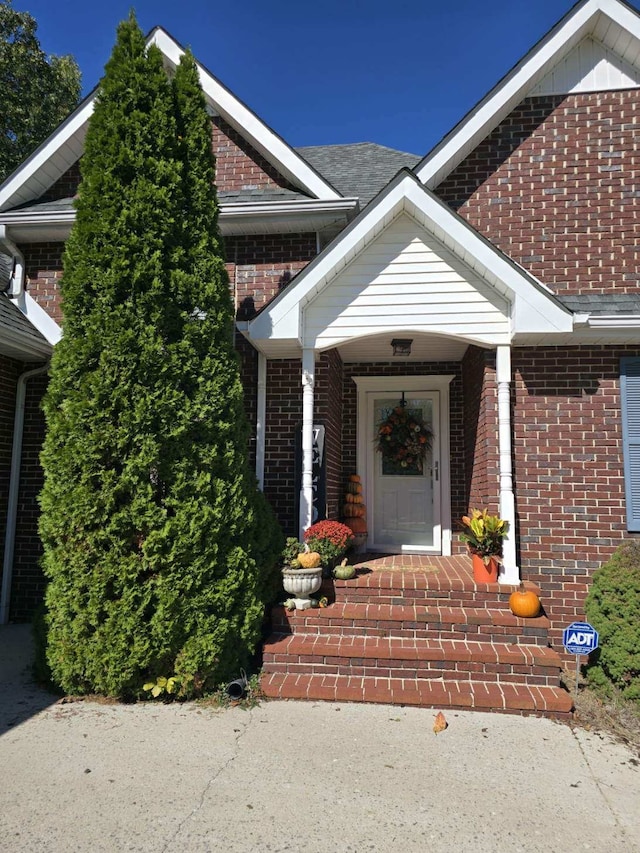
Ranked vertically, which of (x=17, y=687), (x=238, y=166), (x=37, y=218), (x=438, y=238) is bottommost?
(x=17, y=687)

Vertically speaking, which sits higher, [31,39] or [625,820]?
[31,39]

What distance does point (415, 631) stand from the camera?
16.3 ft

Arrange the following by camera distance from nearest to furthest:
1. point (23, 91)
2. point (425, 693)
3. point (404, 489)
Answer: point (425, 693) < point (404, 489) < point (23, 91)

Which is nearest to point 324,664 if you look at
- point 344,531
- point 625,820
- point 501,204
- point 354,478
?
point 344,531

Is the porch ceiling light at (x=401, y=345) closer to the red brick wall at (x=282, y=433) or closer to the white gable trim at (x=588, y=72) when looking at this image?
the red brick wall at (x=282, y=433)

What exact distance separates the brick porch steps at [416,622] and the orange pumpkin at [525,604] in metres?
0.06

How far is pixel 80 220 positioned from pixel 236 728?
4.38 metres

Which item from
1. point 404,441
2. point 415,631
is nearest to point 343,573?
point 415,631

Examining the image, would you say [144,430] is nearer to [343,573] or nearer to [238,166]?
[343,573]

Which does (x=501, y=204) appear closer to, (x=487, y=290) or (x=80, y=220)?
(x=487, y=290)

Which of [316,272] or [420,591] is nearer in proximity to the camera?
[420,591]

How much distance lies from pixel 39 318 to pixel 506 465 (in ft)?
20.8

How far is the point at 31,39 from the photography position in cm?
1664

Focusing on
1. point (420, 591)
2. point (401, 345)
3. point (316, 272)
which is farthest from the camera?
point (401, 345)
